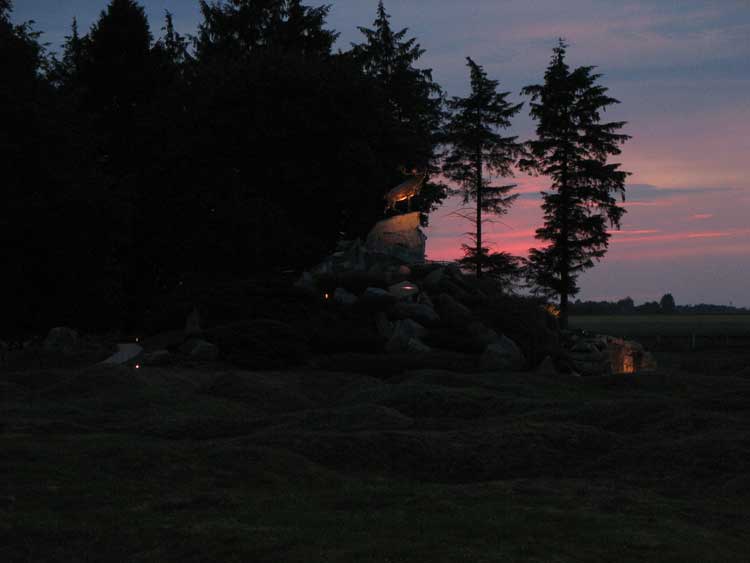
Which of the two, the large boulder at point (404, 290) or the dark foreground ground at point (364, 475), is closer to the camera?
the dark foreground ground at point (364, 475)

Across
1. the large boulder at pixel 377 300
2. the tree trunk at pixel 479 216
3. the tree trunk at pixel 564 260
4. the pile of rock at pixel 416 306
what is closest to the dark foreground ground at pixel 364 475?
the pile of rock at pixel 416 306

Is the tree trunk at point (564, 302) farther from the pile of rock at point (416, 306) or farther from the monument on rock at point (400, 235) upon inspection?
the monument on rock at point (400, 235)

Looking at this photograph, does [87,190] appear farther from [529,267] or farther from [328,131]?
[529,267]

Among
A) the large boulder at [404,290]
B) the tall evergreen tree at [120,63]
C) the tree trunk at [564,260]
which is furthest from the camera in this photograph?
the tree trunk at [564,260]

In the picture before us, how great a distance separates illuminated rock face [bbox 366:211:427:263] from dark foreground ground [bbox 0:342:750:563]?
19024 mm

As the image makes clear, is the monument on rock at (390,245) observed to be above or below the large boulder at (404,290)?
above

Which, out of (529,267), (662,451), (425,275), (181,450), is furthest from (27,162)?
(529,267)

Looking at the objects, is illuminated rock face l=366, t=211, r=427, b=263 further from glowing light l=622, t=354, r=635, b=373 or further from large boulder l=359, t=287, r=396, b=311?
glowing light l=622, t=354, r=635, b=373

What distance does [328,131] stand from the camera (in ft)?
136

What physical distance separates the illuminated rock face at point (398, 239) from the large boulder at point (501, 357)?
1081 cm

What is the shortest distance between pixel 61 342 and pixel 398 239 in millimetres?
16812

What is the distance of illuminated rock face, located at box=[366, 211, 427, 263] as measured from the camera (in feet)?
126

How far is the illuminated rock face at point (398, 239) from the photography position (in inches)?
1517

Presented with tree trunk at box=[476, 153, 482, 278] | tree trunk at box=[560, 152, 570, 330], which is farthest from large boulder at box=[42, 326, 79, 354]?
tree trunk at box=[560, 152, 570, 330]
